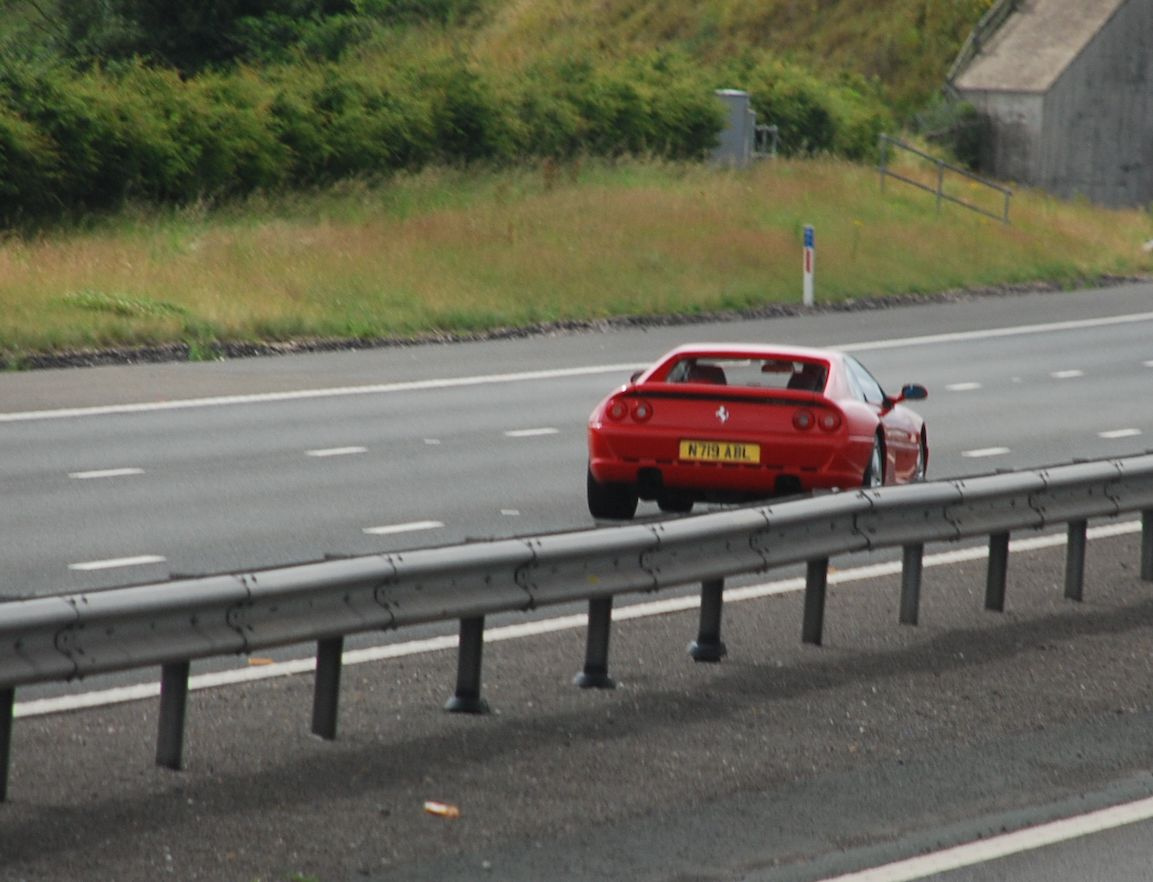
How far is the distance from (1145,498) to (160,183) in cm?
2618

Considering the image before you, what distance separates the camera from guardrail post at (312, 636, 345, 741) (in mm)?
8617

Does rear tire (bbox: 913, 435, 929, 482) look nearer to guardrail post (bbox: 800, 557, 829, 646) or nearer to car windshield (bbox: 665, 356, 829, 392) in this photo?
car windshield (bbox: 665, 356, 829, 392)

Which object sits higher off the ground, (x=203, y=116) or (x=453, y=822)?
(x=203, y=116)

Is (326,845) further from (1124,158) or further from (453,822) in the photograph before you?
(1124,158)

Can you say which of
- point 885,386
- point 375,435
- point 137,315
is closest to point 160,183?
point 137,315

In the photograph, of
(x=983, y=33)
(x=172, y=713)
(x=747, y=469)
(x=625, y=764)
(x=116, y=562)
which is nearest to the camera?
(x=172, y=713)

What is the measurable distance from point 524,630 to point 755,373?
4994 mm

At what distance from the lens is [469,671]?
30.0ft

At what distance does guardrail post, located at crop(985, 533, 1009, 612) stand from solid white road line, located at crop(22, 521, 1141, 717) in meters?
1.11

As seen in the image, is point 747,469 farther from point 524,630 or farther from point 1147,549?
point 524,630

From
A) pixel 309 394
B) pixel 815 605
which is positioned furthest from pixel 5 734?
pixel 309 394

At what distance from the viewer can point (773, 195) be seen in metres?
43.1

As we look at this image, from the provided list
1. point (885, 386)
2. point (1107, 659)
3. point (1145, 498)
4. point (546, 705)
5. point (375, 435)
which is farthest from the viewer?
point (885, 386)

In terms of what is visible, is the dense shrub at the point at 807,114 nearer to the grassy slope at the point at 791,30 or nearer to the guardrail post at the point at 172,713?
the grassy slope at the point at 791,30
